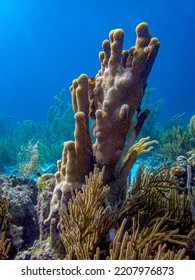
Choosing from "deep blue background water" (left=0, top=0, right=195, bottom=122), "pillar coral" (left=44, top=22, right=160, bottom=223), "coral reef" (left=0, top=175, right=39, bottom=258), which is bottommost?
"coral reef" (left=0, top=175, right=39, bottom=258)

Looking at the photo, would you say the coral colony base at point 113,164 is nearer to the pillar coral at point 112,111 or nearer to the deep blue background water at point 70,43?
the pillar coral at point 112,111

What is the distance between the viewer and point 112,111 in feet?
9.60

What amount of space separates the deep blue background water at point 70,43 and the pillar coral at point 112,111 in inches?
2207

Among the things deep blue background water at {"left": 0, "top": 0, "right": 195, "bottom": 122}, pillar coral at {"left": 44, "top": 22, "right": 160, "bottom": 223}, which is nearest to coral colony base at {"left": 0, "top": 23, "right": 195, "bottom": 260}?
pillar coral at {"left": 44, "top": 22, "right": 160, "bottom": 223}

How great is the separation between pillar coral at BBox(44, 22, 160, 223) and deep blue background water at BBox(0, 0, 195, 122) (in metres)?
56.1

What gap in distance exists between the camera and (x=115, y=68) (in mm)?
3002

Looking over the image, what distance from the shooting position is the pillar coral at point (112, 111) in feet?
9.47

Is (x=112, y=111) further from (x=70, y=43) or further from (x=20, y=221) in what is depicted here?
(x=70, y=43)

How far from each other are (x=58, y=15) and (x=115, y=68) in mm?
92248

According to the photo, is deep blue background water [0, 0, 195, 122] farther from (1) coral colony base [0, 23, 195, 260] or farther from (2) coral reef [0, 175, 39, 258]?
(2) coral reef [0, 175, 39, 258]

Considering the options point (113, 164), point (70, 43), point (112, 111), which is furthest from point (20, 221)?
point (70, 43)

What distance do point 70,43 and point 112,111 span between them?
11476cm

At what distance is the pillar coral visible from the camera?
9.47ft
